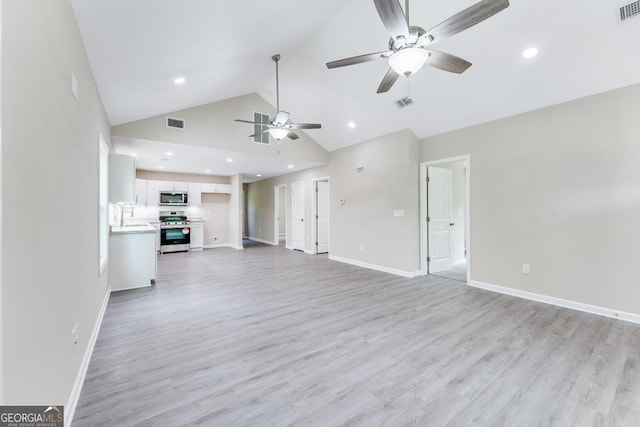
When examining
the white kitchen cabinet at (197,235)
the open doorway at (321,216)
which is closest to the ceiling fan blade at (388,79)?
the open doorway at (321,216)

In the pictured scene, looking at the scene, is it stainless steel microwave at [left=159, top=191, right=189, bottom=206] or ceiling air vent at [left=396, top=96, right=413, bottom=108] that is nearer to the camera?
ceiling air vent at [left=396, top=96, right=413, bottom=108]

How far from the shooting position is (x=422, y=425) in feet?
5.34

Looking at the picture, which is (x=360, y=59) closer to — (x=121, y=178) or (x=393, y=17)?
(x=393, y=17)

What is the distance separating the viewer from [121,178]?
4207mm

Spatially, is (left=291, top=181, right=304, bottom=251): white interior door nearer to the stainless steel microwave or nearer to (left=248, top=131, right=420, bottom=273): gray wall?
(left=248, top=131, right=420, bottom=273): gray wall

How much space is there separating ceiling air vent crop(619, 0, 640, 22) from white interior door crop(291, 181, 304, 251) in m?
6.69

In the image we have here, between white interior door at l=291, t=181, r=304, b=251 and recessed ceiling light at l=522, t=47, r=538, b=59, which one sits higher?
recessed ceiling light at l=522, t=47, r=538, b=59

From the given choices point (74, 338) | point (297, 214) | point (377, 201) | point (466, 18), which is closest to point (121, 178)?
point (74, 338)

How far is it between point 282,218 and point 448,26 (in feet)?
31.8

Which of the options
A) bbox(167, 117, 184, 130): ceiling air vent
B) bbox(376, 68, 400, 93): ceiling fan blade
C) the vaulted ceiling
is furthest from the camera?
bbox(167, 117, 184, 130): ceiling air vent

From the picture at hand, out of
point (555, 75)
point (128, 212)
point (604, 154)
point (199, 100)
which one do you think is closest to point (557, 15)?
point (555, 75)

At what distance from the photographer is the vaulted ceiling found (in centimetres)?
243

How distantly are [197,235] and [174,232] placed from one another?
0.72 m

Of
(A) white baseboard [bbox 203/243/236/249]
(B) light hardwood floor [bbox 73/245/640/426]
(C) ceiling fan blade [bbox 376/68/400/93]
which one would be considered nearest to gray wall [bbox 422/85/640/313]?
(B) light hardwood floor [bbox 73/245/640/426]
